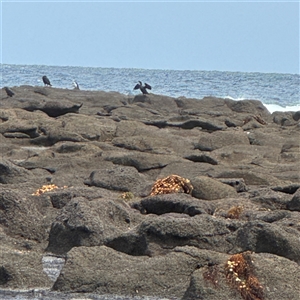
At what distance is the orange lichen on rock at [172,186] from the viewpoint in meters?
11.2

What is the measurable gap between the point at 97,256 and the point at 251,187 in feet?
16.9

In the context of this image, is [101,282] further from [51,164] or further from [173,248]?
[51,164]

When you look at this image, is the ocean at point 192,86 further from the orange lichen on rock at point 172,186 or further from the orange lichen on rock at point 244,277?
the orange lichen on rock at point 244,277

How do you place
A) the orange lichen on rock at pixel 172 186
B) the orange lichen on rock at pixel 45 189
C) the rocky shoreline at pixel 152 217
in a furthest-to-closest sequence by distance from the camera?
1. the orange lichen on rock at pixel 172 186
2. the orange lichen on rock at pixel 45 189
3. the rocky shoreline at pixel 152 217

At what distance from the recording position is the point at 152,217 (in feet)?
27.4

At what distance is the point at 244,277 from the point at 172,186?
454 centimetres

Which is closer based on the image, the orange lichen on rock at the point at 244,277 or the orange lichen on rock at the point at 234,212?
the orange lichen on rock at the point at 244,277

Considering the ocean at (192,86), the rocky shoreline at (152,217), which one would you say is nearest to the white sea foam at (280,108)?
the ocean at (192,86)

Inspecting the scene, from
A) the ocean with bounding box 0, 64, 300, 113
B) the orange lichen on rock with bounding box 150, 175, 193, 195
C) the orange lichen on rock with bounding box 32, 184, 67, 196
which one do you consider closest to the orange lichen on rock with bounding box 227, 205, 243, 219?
the orange lichen on rock with bounding box 150, 175, 193, 195

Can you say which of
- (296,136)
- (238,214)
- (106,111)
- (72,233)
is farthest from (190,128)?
(72,233)

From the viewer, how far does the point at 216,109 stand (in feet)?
97.1

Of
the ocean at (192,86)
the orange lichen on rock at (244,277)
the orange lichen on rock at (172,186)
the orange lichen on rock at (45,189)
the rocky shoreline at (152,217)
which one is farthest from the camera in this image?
the ocean at (192,86)

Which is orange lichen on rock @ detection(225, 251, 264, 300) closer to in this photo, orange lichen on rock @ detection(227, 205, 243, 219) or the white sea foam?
orange lichen on rock @ detection(227, 205, 243, 219)

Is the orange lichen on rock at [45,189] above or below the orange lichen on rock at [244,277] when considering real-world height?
below
